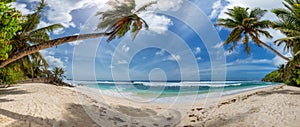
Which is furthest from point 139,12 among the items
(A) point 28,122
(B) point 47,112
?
(A) point 28,122

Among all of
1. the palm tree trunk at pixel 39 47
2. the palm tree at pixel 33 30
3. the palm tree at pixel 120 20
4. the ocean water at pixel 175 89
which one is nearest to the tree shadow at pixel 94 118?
the palm tree trunk at pixel 39 47

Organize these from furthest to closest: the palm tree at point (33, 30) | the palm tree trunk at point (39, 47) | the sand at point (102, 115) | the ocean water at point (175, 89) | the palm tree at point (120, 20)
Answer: the ocean water at point (175, 89) → the palm tree at point (33, 30) → the palm tree at point (120, 20) → the sand at point (102, 115) → the palm tree trunk at point (39, 47)

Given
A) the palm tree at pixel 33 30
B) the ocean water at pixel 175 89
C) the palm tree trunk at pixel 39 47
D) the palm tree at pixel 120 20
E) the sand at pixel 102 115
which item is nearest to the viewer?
the palm tree trunk at pixel 39 47

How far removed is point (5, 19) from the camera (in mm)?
6234

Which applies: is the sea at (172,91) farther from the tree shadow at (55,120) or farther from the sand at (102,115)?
the tree shadow at (55,120)

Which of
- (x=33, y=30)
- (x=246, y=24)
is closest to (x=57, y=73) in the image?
(x=33, y=30)

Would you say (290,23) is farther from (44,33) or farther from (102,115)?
(44,33)

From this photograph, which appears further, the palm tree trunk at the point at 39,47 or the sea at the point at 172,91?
the sea at the point at 172,91

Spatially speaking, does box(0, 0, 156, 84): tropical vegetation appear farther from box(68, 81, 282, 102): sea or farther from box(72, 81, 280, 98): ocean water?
box(72, 81, 280, 98): ocean water

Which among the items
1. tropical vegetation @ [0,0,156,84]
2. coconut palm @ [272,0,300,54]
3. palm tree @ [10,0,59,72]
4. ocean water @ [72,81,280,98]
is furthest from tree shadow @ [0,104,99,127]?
ocean water @ [72,81,280,98]

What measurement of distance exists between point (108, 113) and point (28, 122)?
16.0ft

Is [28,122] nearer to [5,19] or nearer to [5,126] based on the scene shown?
[5,126]

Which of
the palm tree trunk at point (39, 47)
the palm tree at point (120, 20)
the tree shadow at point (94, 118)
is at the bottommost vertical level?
the tree shadow at point (94, 118)

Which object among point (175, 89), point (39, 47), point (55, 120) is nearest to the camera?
point (39, 47)
